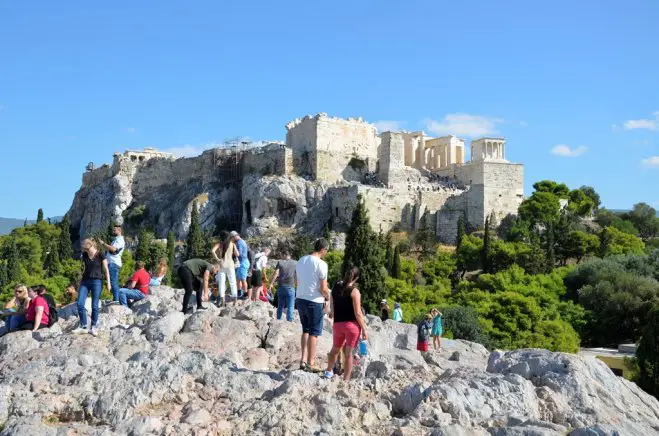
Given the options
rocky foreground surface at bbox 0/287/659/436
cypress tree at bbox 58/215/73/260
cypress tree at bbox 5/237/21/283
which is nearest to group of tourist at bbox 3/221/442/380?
rocky foreground surface at bbox 0/287/659/436

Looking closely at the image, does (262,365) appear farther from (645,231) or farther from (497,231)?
(645,231)

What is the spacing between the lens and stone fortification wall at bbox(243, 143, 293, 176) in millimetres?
56875

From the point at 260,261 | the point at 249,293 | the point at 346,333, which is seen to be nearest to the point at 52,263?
the point at 260,261

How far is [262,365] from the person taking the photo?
11.9 m

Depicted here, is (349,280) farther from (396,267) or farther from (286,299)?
(396,267)

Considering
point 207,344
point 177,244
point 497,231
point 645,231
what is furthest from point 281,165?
point 207,344

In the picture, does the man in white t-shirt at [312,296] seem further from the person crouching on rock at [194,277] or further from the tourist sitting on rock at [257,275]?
the tourist sitting on rock at [257,275]

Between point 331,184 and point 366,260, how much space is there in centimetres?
2233

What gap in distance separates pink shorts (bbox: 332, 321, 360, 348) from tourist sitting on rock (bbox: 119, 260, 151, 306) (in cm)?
635

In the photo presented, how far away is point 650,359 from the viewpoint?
854 inches

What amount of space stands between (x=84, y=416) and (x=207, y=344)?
325 centimetres

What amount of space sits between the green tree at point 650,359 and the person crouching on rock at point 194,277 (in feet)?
40.8

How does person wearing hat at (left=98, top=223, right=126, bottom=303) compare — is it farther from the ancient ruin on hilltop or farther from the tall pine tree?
the ancient ruin on hilltop

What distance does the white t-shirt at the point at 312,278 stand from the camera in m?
10.6
